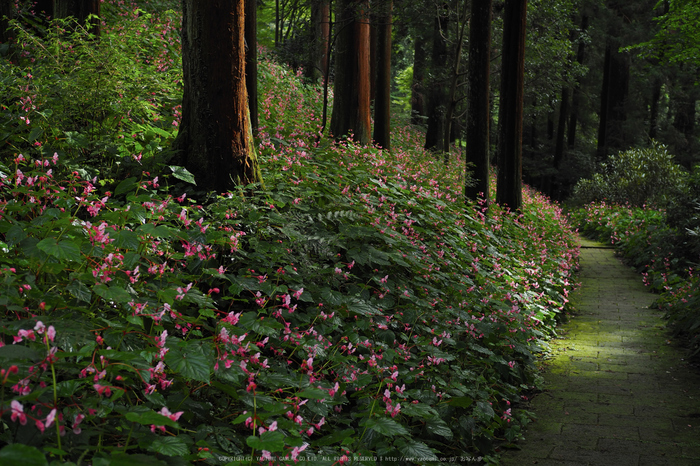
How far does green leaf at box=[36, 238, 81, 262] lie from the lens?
2135 millimetres

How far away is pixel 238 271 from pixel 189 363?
1.41 meters

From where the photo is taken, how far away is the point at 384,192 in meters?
6.11

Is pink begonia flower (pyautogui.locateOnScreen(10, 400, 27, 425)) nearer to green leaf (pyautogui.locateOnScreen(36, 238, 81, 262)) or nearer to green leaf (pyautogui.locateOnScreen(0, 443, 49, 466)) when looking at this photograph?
green leaf (pyautogui.locateOnScreen(0, 443, 49, 466))

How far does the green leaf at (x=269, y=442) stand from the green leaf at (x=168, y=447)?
24cm

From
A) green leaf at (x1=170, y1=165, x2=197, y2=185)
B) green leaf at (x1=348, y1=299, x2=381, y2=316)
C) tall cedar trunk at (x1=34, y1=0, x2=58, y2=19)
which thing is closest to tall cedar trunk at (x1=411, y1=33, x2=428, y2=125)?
tall cedar trunk at (x1=34, y1=0, x2=58, y2=19)

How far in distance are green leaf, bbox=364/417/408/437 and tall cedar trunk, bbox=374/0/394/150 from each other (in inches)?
341

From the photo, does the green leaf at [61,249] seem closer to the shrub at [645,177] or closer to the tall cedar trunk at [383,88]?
the tall cedar trunk at [383,88]

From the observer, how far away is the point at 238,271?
3.49m

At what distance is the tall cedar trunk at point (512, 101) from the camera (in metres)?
10.4

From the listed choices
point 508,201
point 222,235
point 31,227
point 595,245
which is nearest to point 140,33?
point 222,235

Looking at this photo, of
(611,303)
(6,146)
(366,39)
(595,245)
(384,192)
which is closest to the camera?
(6,146)

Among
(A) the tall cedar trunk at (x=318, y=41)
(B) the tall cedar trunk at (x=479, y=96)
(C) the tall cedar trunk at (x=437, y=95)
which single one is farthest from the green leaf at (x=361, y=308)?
(C) the tall cedar trunk at (x=437, y=95)

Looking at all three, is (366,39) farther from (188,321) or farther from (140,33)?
(188,321)

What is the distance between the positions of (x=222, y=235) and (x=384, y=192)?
9.81 ft
